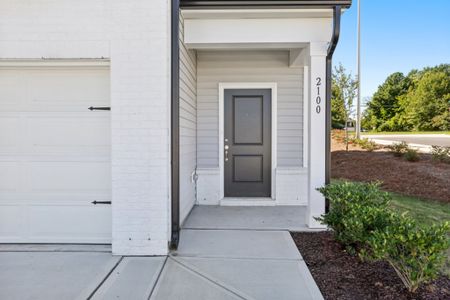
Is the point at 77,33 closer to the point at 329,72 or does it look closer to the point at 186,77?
the point at 186,77

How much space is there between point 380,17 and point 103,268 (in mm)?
39920

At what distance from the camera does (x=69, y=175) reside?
3.65 metres

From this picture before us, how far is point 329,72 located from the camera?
4152 mm

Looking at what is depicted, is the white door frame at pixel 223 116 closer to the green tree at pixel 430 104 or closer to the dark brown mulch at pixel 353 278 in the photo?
the dark brown mulch at pixel 353 278

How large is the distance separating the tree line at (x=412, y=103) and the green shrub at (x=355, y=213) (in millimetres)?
28512

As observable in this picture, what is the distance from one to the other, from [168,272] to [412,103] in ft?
131

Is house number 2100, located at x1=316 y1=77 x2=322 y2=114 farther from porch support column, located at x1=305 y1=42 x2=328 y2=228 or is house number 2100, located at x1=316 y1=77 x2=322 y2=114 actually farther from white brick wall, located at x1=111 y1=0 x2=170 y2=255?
white brick wall, located at x1=111 y1=0 x2=170 y2=255

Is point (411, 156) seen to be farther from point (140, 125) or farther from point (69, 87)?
point (69, 87)

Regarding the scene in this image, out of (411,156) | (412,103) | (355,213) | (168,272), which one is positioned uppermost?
(412,103)

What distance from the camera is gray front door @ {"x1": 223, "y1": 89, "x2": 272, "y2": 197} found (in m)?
5.78

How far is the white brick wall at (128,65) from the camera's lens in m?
3.35

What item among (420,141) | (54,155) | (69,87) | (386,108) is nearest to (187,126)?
(69,87)

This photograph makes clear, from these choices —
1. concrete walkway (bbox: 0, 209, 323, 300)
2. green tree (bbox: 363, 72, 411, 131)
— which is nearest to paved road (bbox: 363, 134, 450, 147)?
green tree (bbox: 363, 72, 411, 131)

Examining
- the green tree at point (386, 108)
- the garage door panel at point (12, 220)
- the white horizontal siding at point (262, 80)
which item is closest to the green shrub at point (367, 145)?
the white horizontal siding at point (262, 80)
